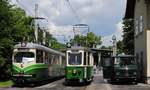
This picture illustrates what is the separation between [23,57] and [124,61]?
25.1ft

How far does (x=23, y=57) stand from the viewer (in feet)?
113

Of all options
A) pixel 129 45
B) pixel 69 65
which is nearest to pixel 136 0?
pixel 69 65

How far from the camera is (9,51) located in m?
44.8

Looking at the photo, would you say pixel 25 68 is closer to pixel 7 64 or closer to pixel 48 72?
pixel 48 72

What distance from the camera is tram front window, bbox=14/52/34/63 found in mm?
34375

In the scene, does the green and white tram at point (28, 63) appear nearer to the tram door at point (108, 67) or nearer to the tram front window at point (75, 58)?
the tram front window at point (75, 58)

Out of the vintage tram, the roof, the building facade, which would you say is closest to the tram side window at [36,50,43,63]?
the vintage tram

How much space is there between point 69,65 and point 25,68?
3246 millimetres

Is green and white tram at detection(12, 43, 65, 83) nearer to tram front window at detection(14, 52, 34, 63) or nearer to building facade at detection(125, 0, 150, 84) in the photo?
tram front window at detection(14, 52, 34, 63)

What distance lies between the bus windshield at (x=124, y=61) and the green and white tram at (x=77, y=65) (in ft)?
7.88

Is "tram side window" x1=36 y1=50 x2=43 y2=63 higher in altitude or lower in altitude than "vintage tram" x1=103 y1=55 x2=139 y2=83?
higher

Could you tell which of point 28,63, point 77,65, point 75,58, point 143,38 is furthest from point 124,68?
point 28,63

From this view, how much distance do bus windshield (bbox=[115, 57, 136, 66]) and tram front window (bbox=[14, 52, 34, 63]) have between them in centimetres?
661

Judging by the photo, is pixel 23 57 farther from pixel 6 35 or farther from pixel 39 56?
pixel 6 35
